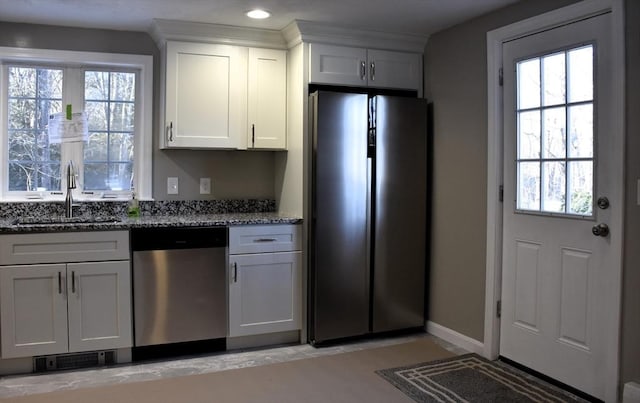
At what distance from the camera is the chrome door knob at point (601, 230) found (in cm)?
258

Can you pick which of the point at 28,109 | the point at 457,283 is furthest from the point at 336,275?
the point at 28,109

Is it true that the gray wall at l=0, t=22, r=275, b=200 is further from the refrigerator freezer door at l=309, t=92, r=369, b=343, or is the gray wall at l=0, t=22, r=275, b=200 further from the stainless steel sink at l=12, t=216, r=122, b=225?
the refrigerator freezer door at l=309, t=92, r=369, b=343

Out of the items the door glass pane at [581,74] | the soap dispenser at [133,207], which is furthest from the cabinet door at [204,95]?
the door glass pane at [581,74]

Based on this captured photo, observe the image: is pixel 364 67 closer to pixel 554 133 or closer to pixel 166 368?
pixel 554 133

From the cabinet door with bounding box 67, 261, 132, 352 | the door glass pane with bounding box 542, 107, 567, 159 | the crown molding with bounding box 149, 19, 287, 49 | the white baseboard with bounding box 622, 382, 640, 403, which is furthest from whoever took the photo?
the crown molding with bounding box 149, 19, 287, 49

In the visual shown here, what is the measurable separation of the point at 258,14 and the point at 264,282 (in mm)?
1688

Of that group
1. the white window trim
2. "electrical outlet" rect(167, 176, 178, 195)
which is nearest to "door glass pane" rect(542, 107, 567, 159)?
"electrical outlet" rect(167, 176, 178, 195)

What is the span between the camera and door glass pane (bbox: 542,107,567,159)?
2.82 metres

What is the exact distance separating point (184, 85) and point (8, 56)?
3.69ft

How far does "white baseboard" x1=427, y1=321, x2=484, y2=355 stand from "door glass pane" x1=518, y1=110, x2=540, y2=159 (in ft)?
4.06

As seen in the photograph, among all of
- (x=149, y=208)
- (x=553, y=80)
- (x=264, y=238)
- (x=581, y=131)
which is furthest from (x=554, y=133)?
(x=149, y=208)

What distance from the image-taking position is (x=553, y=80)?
113 inches

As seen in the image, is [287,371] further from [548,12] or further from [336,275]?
[548,12]

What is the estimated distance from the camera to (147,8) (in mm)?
3156
